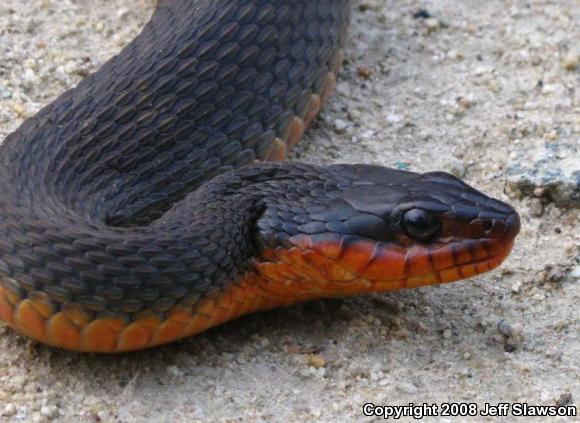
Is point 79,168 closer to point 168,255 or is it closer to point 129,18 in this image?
point 168,255

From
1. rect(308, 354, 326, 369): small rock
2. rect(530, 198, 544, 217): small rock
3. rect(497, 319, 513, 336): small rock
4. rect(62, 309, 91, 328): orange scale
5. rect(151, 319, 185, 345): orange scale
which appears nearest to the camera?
rect(62, 309, 91, 328): orange scale

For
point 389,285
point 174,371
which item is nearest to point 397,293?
point 389,285

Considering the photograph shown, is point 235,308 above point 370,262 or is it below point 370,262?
below

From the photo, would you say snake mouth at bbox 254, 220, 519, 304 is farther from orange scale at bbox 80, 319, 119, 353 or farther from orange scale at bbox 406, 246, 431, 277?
orange scale at bbox 80, 319, 119, 353

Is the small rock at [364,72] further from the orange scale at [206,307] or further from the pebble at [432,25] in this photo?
the orange scale at [206,307]

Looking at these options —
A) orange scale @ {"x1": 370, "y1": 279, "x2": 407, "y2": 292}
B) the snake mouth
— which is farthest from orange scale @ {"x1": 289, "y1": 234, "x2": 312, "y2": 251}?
orange scale @ {"x1": 370, "y1": 279, "x2": 407, "y2": 292}

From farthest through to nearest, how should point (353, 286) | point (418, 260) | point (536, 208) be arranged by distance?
point (536, 208)
point (353, 286)
point (418, 260)

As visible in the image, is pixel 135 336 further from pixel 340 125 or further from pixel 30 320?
pixel 340 125
